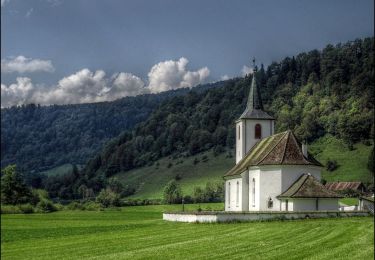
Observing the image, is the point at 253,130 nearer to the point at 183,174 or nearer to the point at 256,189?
the point at 256,189

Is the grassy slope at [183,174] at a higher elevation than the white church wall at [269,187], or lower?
higher

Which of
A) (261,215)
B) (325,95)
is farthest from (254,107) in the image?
(325,95)

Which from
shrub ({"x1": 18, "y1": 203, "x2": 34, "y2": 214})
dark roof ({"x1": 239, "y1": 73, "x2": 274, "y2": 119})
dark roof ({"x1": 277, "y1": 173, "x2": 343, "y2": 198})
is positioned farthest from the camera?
shrub ({"x1": 18, "y1": 203, "x2": 34, "y2": 214})

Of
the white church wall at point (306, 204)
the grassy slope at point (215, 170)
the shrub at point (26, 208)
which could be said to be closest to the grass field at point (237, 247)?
the white church wall at point (306, 204)

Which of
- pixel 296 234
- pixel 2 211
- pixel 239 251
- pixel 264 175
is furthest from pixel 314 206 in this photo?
pixel 2 211

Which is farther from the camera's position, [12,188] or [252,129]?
[12,188]

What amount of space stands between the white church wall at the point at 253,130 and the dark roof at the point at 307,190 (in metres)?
17.5

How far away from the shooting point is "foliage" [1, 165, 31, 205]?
11006 cm

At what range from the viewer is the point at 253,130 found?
79750mm

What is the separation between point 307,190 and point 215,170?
379 feet

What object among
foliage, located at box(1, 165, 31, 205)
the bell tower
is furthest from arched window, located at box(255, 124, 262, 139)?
foliage, located at box(1, 165, 31, 205)

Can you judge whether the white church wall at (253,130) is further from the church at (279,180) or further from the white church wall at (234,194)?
the white church wall at (234,194)

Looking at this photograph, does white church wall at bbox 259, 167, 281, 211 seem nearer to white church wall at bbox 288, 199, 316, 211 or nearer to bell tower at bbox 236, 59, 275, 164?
white church wall at bbox 288, 199, 316, 211

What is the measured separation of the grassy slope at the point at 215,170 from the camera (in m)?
134
